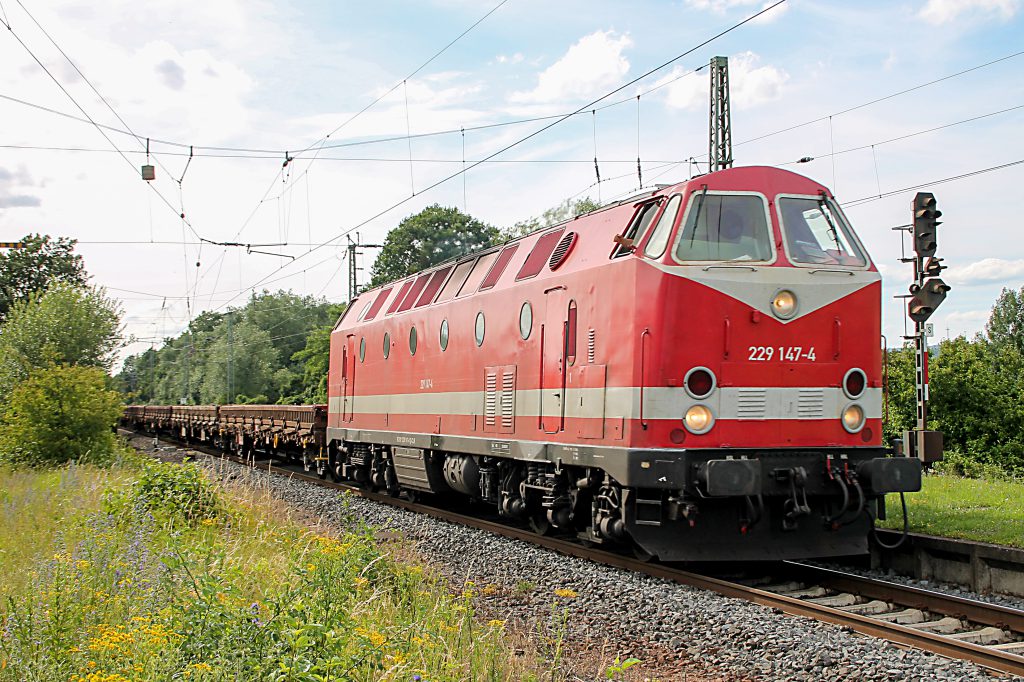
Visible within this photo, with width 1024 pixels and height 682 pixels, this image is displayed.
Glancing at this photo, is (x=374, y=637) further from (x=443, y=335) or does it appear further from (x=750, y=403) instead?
(x=443, y=335)

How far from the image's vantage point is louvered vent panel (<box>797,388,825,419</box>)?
30.9 feet

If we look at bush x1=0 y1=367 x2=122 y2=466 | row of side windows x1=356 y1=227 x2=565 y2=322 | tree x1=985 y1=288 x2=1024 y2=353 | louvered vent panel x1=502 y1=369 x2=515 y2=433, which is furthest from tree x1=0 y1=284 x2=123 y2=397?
tree x1=985 y1=288 x2=1024 y2=353

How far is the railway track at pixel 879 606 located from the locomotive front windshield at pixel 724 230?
328cm

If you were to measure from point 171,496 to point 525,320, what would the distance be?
5169 millimetres

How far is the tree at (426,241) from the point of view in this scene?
5728cm

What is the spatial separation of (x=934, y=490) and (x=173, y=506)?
1122 centimetres

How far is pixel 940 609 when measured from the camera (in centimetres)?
790

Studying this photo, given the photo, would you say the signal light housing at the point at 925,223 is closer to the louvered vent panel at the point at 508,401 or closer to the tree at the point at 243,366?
the louvered vent panel at the point at 508,401

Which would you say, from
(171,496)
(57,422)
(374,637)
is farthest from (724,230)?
(57,422)

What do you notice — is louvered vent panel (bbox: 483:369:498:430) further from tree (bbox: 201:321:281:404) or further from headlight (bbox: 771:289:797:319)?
tree (bbox: 201:321:281:404)

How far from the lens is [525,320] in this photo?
11.7m

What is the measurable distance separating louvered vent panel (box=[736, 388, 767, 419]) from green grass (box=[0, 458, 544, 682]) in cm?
326

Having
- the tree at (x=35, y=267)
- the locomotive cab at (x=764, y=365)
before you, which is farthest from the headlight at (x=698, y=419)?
the tree at (x=35, y=267)

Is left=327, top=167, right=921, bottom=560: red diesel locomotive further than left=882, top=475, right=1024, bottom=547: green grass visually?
No
